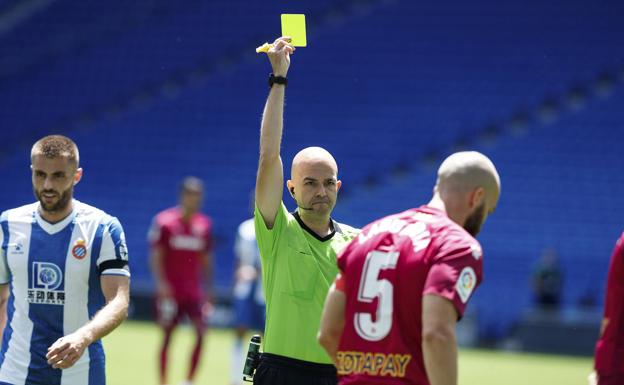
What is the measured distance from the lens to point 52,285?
557cm

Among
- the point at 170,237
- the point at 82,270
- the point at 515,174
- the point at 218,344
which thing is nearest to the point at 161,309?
the point at 170,237

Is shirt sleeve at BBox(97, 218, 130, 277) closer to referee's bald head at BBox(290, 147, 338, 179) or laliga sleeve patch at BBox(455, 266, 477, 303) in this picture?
referee's bald head at BBox(290, 147, 338, 179)

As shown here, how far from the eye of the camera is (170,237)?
43.5ft

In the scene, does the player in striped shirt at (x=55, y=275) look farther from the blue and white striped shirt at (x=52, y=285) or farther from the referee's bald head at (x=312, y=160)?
the referee's bald head at (x=312, y=160)

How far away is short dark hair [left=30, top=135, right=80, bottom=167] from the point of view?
5.50 m

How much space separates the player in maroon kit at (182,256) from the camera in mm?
12906

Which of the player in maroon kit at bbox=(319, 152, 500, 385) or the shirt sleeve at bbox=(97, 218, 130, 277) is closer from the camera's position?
the player in maroon kit at bbox=(319, 152, 500, 385)

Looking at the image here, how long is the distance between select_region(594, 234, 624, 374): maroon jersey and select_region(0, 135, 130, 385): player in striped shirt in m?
2.50

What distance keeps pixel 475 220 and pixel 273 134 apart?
1531 mm

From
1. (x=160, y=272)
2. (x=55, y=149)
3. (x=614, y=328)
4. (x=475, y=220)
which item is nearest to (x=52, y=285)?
(x=55, y=149)

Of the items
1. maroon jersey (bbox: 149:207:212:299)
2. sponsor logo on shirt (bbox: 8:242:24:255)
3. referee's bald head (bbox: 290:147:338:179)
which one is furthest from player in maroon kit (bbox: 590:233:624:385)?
maroon jersey (bbox: 149:207:212:299)

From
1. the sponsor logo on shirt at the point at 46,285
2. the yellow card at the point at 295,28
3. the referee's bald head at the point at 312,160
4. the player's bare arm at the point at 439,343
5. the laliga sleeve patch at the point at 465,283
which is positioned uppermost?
the yellow card at the point at 295,28

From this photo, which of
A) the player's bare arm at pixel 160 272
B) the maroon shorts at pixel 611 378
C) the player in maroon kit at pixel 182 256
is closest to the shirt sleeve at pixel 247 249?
the player in maroon kit at pixel 182 256

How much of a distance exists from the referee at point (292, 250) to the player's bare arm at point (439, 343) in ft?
5.57
